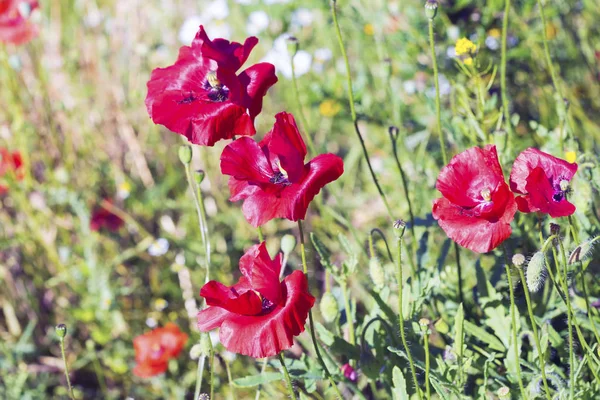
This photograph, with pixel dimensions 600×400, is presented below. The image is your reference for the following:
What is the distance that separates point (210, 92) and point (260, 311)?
41cm

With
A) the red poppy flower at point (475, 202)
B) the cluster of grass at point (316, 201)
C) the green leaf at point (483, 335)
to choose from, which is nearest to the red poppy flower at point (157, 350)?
the cluster of grass at point (316, 201)

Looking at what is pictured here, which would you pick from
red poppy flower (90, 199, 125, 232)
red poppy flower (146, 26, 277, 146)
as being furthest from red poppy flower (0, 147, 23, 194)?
red poppy flower (146, 26, 277, 146)

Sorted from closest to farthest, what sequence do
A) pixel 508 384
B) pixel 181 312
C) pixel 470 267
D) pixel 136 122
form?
pixel 508 384 < pixel 470 267 < pixel 181 312 < pixel 136 122

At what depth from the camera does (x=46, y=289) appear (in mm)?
2646

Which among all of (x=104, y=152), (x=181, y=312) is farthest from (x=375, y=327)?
(x=104, y=152)

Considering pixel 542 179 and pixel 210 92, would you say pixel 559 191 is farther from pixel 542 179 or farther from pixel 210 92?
pixel 210 92

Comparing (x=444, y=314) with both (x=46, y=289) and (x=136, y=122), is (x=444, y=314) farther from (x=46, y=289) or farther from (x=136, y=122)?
(x=136, y=122)

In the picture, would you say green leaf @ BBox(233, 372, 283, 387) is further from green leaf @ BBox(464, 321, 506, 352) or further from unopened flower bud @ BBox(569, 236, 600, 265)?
unopened flower bud @ BBox(569, 236, 600, 265)

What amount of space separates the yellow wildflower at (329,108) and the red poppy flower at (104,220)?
865 mm

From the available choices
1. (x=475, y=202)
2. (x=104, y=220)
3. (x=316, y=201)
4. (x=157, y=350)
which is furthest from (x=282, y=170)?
(x=104, y=220)

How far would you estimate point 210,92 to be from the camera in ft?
4.27

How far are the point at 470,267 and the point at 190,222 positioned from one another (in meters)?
1.30

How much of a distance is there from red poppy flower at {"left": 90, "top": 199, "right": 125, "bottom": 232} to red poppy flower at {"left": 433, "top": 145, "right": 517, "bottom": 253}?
1.67m

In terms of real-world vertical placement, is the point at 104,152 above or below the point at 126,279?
above
